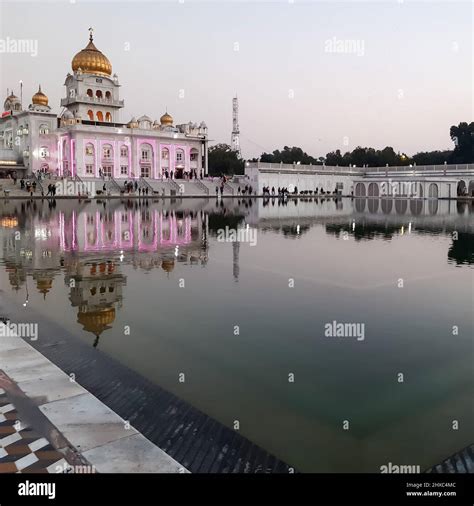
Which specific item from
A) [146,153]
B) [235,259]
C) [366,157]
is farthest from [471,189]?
[235,259]

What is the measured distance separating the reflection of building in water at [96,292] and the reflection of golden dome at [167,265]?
4.49 feet

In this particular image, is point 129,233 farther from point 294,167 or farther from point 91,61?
point 91,61

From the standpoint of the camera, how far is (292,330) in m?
8.97

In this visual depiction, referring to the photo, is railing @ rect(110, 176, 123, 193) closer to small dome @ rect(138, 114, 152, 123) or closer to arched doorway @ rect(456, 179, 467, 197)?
small dome @ rect(138, 114, 152, 123)

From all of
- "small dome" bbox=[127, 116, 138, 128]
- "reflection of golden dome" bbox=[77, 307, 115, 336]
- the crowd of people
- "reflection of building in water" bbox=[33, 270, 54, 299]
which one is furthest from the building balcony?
"reflection of golden dome" bbox=[77, 307, 115, 336]

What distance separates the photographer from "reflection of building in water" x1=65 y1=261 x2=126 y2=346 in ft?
31.2

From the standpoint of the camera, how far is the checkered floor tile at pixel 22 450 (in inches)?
181

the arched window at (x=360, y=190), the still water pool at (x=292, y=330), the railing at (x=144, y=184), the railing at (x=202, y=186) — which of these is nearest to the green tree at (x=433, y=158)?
the arched window at (x=360, y=190)

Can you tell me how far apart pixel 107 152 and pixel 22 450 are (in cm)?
7335

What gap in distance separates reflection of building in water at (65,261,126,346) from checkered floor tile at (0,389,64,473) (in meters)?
2.90

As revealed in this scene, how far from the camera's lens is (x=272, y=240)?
72.7ft
